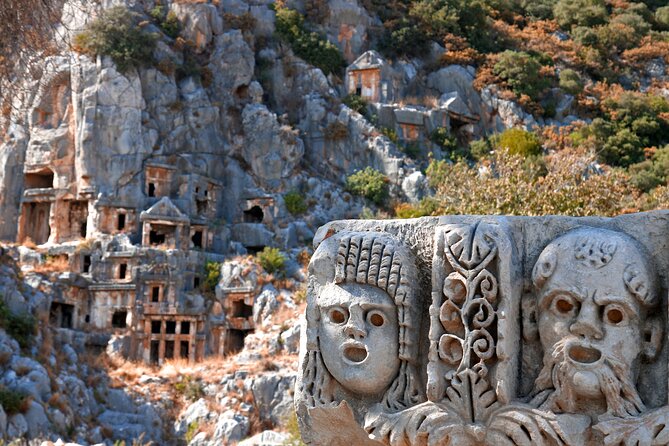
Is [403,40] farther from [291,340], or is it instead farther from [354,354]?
[354,354]

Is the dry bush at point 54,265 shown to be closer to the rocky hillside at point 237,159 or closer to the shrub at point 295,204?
the rocky hillside at point 237,159

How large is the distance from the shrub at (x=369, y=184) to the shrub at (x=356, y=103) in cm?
353

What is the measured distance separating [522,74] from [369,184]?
10.7m

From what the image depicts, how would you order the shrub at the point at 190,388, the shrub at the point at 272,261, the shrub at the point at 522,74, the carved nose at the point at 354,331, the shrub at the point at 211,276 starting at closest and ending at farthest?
1. the carved nose at the point at 354,331
2. the shrub at the point at 190,388
3. the shrub at the point at 272,261
4. the shrub at the point at 211,276
5. the shrub at the point at 522,74

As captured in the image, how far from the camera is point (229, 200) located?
36.8m

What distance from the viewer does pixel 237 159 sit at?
37.2 metres

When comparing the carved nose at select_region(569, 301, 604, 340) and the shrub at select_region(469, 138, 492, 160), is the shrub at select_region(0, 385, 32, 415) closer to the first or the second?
the carved nose at select_region(569, 301, 604, 340)

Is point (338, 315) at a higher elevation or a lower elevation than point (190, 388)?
higher

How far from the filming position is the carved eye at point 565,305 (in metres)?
4.45

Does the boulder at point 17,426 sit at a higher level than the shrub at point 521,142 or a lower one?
lower

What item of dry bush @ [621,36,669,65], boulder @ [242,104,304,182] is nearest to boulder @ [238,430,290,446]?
boulder @ [242,104,304,182]

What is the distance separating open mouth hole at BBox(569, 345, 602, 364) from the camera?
4.38 m

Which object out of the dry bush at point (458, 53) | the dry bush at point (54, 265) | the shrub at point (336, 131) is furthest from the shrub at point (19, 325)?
the dry bush at point (458, 53)

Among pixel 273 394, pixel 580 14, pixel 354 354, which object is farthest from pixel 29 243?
pixel 580 14
